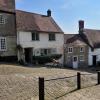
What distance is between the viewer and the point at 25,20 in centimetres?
3594

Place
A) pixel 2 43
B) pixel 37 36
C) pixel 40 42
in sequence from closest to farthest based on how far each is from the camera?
pixel 2 43 → pixel 37 36 → pixel 40 42

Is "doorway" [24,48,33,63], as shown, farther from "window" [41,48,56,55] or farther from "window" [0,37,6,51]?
"window" [0,37,6,51]

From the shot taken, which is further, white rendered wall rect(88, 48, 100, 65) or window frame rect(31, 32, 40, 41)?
white rendered wall rect(88, 48, 100, 65)

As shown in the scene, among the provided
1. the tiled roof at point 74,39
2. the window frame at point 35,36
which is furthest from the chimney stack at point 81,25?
the window frame at point 35,36

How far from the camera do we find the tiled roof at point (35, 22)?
3449 cm

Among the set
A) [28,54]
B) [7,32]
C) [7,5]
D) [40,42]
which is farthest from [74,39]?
[7,5]

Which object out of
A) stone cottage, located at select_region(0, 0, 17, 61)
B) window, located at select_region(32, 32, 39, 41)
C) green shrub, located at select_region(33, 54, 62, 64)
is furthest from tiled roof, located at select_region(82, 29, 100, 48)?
stone cottage, located at select_region(0, 0, 17, 61)

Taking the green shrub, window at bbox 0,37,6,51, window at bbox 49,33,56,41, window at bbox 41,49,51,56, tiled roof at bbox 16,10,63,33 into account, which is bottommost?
the green shrub

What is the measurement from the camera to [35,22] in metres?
37.2

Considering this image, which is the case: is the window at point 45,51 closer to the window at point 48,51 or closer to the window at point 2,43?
the window at point 48,51

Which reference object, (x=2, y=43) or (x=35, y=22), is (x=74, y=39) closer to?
(x=35, y=22)

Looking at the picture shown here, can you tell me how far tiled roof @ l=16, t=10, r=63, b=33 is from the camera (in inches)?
1358

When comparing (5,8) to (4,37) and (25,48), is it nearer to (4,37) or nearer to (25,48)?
(4,37)

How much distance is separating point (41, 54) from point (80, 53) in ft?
33.6
